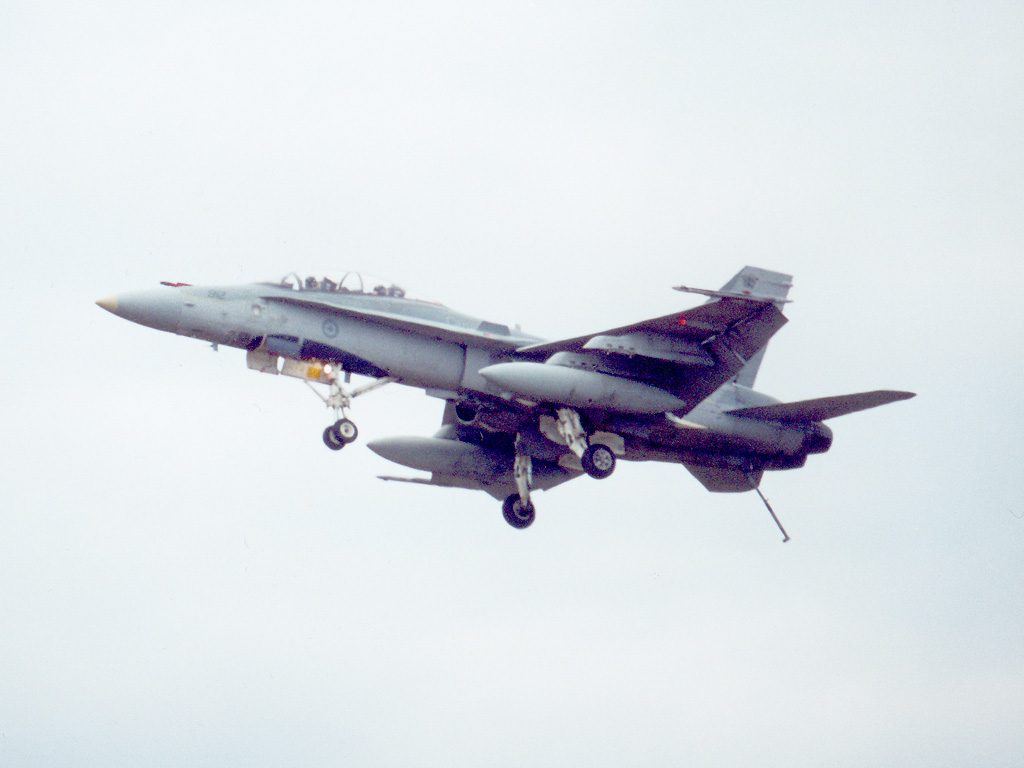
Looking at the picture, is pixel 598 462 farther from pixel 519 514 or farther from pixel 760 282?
pixel 760 282

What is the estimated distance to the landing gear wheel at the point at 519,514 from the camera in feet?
81.6

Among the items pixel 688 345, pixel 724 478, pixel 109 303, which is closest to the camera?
pixel 109 303

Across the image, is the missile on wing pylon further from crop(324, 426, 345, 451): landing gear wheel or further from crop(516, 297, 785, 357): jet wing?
crop(324, 426, 345, 451): landing gear wheel

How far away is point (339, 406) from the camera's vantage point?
21172 mm

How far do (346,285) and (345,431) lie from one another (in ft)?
7.28

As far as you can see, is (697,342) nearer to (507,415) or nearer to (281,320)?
(507,415)

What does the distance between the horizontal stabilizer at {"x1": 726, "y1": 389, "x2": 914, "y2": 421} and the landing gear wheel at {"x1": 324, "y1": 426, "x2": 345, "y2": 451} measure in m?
6.51

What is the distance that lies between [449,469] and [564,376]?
4.43m

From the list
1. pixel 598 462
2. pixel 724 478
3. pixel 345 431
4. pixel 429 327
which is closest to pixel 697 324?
pixel 598 462

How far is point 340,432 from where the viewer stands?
21.0m

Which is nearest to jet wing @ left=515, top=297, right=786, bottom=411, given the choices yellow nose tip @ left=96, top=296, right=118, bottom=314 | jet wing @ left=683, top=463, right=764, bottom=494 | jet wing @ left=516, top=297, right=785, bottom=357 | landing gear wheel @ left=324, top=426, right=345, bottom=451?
jet wing @ left=516, top=297, right=785, bottom=357

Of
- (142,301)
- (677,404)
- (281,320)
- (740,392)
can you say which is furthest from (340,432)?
(740,392)

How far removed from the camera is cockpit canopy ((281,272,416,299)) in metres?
21.5

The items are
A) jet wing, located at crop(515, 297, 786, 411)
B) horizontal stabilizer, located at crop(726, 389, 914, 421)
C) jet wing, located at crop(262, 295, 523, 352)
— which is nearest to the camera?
jet wing, located at crop(515, 297, 786, 411)
